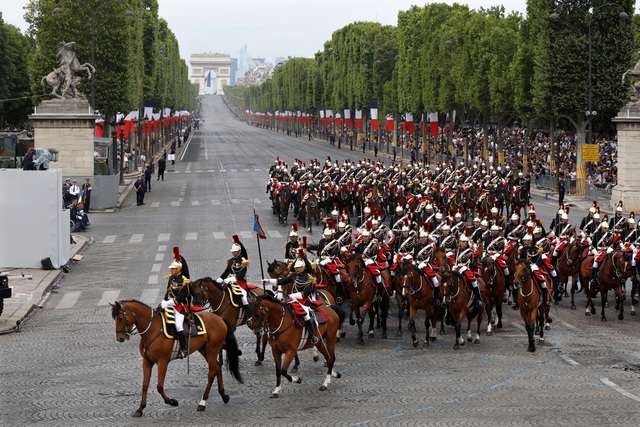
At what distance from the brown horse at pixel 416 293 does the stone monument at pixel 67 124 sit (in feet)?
116

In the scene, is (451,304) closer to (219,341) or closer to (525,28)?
(219,341)

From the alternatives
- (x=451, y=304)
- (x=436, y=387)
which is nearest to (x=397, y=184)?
(x=451, y=304)

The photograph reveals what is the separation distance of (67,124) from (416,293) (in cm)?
3607

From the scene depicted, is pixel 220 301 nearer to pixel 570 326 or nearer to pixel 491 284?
pixel 491 284

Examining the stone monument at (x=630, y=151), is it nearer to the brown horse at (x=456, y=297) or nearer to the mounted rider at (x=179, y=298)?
the brown horse at (x=456, y=297)

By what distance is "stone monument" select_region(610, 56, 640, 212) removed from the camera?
2105 inches

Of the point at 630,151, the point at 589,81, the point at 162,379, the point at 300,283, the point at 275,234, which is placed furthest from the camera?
the point at 589,81

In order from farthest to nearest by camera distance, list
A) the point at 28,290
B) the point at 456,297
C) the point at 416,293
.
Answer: the point at 28,290
the point at 456,297
the point at 416,293

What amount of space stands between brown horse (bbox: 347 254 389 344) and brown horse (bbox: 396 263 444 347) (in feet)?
2.83

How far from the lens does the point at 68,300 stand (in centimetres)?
3025

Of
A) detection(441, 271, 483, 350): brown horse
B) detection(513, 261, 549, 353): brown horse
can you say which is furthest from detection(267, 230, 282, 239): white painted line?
detection(513, 261, 549, 353): brown horse

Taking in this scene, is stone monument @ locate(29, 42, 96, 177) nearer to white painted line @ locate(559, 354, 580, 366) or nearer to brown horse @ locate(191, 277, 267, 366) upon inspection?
brown horse @ locate(191, 277, 267, 366)

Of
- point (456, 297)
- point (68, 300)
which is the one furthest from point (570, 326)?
point (68, 300)

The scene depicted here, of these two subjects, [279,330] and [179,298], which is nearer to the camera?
[279,330]
